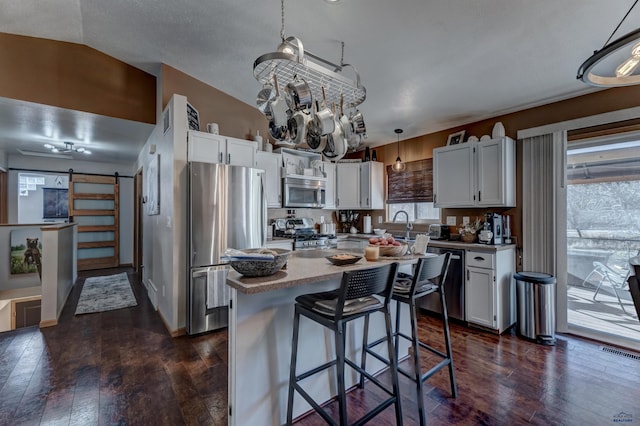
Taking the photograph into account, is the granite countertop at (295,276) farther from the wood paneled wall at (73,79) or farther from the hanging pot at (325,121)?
the wood paneled wall at (73,79)

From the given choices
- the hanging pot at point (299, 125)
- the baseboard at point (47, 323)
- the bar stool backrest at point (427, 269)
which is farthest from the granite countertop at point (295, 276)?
the baseboard at point (47, 323)

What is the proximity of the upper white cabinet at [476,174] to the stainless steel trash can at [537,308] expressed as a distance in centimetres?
89

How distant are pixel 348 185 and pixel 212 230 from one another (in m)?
2.68

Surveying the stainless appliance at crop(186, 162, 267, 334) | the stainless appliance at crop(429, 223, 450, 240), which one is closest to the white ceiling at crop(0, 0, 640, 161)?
the stainless appliance at crop(186, 162, 267, 334)

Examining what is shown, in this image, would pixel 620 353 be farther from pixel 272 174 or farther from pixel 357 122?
pixel 272 174

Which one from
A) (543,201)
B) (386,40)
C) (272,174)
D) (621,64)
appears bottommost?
(543,201)

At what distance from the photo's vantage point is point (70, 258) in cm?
451

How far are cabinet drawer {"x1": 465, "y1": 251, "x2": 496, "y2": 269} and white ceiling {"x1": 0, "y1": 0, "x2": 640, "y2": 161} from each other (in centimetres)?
175

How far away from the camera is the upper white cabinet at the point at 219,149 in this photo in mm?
3172

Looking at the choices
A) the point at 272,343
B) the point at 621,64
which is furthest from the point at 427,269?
the point at 621,64

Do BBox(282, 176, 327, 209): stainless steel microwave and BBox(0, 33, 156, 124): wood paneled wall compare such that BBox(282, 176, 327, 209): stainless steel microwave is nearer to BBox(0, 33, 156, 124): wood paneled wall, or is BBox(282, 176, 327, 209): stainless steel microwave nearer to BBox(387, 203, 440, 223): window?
BBox(387, 203, 440, 223): window

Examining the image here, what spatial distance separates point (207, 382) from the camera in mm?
2156

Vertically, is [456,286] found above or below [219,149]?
below

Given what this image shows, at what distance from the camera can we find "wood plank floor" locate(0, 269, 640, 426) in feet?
5.93
